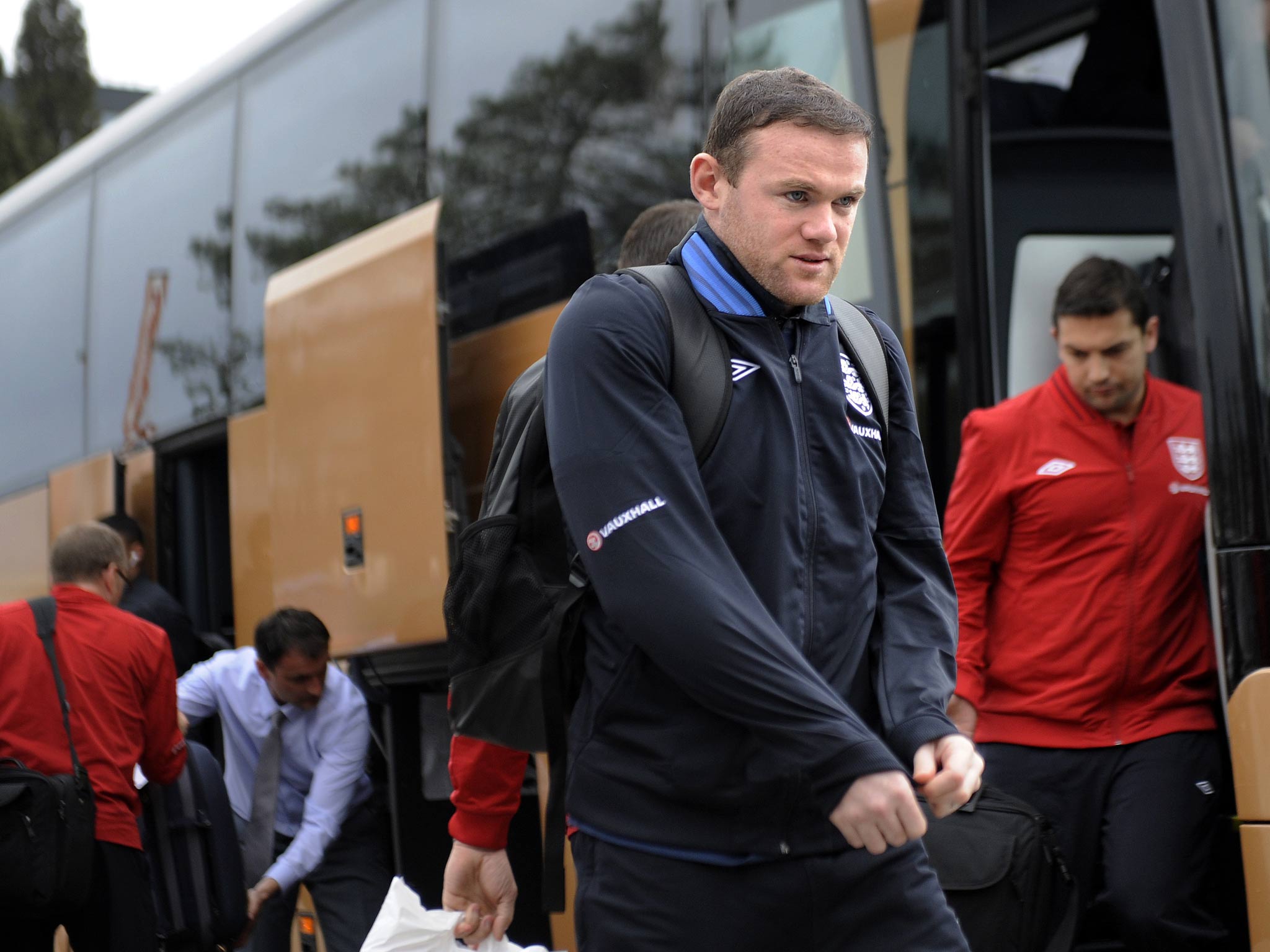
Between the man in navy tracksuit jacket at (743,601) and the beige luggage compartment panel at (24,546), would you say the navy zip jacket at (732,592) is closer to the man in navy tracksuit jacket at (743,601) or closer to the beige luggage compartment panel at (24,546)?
the man in navy tracksuit jacket at (743,601)

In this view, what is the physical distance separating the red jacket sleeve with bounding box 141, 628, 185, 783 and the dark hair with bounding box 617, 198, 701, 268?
2.56 metres

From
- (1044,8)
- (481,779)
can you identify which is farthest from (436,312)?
(481,779)

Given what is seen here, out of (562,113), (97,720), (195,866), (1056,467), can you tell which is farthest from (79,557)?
(1056,467)

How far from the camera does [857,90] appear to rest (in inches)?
166

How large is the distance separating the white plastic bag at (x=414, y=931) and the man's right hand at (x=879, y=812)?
98 cm

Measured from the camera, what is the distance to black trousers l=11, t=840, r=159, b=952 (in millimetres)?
4742

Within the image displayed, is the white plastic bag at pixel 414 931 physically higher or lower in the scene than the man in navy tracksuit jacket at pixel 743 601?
lower

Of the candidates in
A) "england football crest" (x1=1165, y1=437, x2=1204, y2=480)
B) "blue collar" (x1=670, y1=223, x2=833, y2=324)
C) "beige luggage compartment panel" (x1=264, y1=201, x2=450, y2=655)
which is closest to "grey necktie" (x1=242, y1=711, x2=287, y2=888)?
"beige luggage compartment panel" (x1=264, y1=201, x2=450, y2=655)

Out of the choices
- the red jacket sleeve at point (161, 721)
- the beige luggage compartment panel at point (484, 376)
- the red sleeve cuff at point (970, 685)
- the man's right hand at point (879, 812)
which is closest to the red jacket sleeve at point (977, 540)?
the red sleeve cuff at point (970, 685)

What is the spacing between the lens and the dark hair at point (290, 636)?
5.37 metres

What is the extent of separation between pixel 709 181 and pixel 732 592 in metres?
0.56

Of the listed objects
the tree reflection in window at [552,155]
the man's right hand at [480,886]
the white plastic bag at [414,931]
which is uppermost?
the tree reflection in window at [552,155]

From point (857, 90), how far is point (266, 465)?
9.45 feet

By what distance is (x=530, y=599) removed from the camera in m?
2.13
